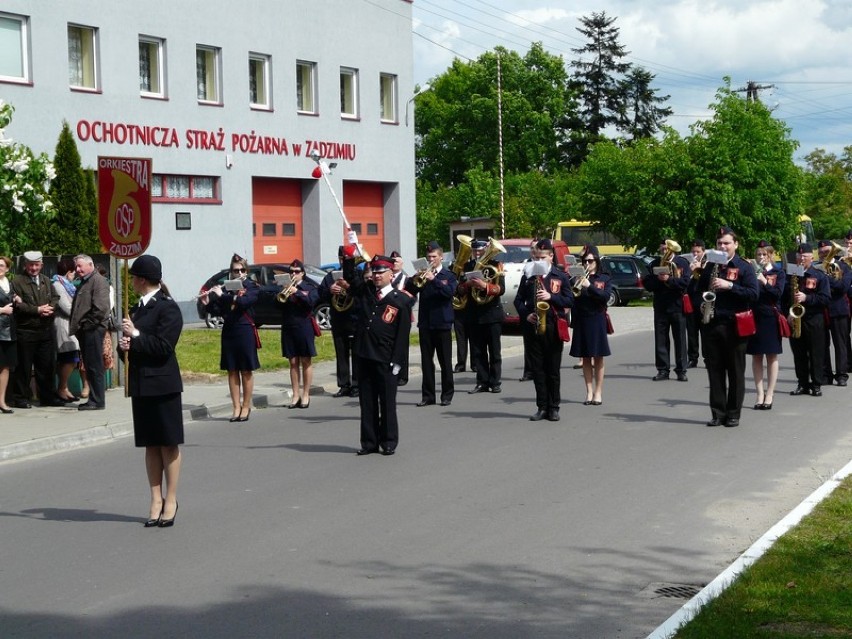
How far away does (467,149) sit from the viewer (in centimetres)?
7938

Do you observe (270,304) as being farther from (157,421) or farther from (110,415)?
(157,421)

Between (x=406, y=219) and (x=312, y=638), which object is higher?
(x=406, y=219)

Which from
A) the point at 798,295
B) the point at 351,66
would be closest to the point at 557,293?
the point at 798,295

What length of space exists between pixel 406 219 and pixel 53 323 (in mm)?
25464

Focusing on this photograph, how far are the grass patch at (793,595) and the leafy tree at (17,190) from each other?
45.1 feet

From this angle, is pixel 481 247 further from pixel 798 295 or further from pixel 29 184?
pixel 29 184

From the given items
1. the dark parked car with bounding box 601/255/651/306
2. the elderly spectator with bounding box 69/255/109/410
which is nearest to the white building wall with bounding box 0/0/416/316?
the dark parked car with bounding box 601/255/651/306

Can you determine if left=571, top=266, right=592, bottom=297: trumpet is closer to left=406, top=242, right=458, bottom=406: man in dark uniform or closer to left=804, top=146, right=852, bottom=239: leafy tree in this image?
left=406, top=242, right=458, bottom=406: man in dark uniform

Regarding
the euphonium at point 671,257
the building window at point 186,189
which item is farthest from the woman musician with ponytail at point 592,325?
the building window at point 186,189

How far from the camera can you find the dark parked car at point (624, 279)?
3875 centimetres

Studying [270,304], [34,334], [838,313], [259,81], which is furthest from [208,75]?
[838,313]

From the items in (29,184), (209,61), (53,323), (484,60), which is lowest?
(53,323)

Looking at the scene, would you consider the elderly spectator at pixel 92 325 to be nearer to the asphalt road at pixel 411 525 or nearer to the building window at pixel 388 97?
the asphalt road at pixel 411 525

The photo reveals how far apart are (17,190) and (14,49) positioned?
36.2 ft
